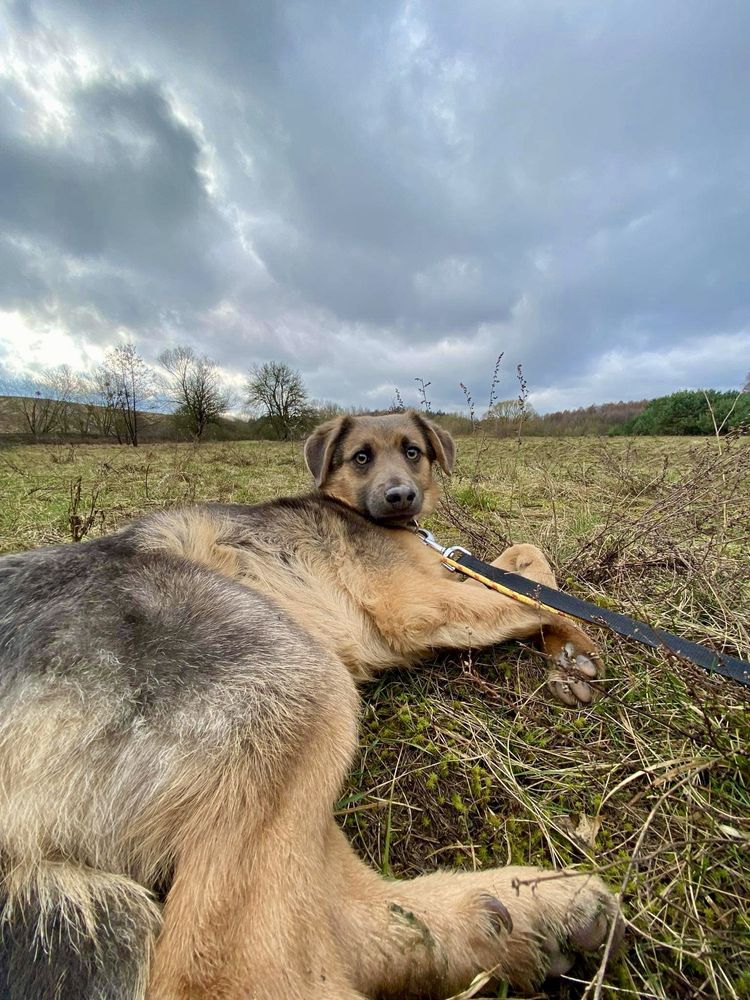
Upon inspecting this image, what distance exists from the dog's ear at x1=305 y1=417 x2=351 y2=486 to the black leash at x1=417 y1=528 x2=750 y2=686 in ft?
4.55

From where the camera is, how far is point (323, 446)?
4543 mm

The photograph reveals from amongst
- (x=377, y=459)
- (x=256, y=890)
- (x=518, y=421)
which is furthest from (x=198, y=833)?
(x=518, y=421)

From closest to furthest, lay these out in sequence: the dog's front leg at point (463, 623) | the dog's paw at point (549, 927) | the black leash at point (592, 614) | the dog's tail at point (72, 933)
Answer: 1. the dog's tail at point (72, 933)
2. the dog's paw at point (549, 927)
3. the black leash at point (592, 614)
4. the dog's front leg at point (463, 623)

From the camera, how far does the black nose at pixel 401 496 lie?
379cm

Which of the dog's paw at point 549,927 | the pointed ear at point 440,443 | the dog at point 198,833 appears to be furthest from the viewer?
the pointed ear at point 440,443

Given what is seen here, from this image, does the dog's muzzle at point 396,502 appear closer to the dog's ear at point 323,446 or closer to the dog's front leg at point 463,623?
the dog's ear at point 323,446

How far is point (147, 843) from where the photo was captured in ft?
5.20

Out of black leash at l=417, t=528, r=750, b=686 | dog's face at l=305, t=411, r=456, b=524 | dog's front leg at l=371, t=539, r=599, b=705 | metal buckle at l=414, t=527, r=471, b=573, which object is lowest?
dog's front leg at l=371, t=539, r=599, b=705

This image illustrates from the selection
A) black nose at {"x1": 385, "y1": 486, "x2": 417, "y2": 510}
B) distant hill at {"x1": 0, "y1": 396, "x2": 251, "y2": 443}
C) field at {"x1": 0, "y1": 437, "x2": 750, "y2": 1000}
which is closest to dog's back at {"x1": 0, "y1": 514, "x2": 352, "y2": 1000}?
field at {"x1": 0, "y1": 437, "x2": 750, "y2": 1000}

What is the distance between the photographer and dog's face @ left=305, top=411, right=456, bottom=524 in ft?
13.2

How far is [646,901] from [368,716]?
145 cm

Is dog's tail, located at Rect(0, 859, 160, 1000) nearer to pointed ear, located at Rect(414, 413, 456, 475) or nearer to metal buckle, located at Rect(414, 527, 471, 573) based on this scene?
metal buckle, located at Rect(414, 527, 471, 573)

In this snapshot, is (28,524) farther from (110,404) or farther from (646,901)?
(110,404)

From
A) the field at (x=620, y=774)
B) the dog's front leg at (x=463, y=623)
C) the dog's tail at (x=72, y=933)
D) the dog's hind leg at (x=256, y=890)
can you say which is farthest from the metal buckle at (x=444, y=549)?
the dog's tail at (x=72, y=933)
